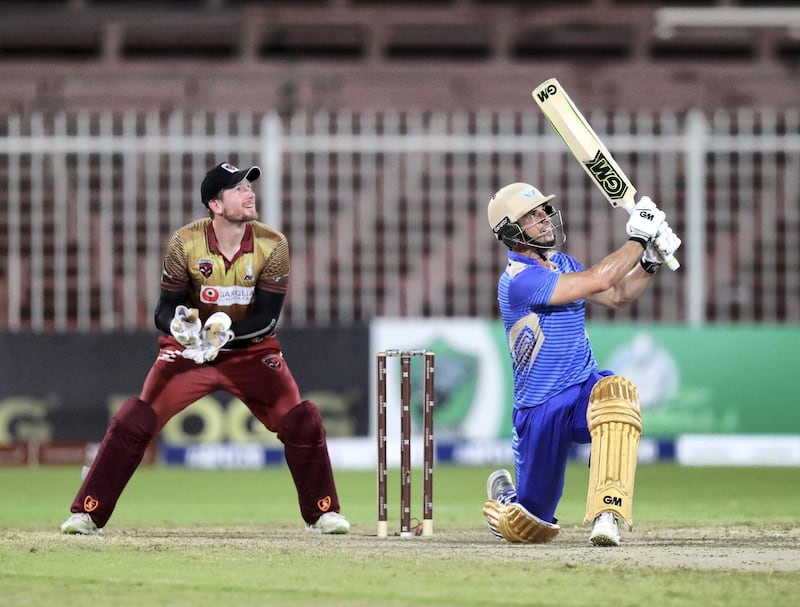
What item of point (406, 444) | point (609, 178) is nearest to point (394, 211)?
point (609, 178)

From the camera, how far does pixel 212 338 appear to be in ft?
23.0

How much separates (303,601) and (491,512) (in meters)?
2.18

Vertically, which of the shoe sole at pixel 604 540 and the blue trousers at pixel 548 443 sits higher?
the blue trousers at pixel 548 443

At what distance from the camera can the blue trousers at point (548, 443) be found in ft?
22.0

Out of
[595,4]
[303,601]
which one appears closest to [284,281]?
[303,601]

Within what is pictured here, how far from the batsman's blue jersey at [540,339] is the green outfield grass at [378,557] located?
706 millimetres

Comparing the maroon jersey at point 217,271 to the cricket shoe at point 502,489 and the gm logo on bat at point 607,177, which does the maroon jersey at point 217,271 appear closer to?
the cricket shoe at point 502,489

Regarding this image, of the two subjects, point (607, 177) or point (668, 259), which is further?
point (607, 177)

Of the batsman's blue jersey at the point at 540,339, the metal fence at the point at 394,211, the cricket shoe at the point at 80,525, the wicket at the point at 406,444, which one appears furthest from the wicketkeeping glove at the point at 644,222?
the metal fence at the point at 394,211

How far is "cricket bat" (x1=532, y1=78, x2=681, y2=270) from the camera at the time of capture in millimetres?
7008

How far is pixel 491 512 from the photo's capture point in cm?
699

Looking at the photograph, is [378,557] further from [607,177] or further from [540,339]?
[607,177]

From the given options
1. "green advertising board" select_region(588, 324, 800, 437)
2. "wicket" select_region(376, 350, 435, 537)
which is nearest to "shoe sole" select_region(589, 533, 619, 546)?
"wicket" select_region(376, 350, 435, 537)

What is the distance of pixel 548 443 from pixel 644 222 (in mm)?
1055
